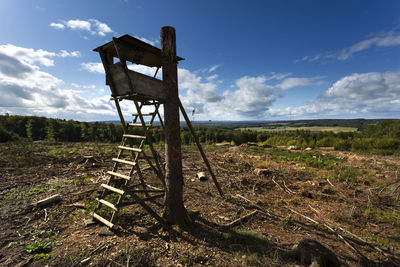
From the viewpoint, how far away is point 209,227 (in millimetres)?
4145

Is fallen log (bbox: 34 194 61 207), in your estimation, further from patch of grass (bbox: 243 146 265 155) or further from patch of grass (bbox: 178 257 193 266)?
patch of grass (bbox: 243 146 265 155)

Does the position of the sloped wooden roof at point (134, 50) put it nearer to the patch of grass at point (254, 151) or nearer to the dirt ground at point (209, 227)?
the dirt ground at point (209, 227)

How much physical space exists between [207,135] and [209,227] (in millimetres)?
30389

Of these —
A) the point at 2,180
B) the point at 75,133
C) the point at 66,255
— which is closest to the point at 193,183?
the point at 66,255

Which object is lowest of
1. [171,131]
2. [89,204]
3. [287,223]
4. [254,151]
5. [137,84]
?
[254,151]

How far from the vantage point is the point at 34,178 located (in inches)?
295

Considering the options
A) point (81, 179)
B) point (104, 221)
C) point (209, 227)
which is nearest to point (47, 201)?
point (81, 179)

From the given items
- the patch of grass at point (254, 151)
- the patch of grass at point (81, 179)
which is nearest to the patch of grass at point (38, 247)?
the patch of grass at point (81, 179)

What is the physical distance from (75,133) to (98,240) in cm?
4318

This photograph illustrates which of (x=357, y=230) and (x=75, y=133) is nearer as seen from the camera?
(x=357, y=230)

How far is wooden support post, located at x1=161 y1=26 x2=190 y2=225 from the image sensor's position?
13.3ft

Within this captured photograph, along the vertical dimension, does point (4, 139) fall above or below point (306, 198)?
above

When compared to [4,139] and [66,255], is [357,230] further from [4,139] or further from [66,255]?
[4,139]

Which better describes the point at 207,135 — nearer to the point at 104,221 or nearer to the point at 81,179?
the point at 81,179
